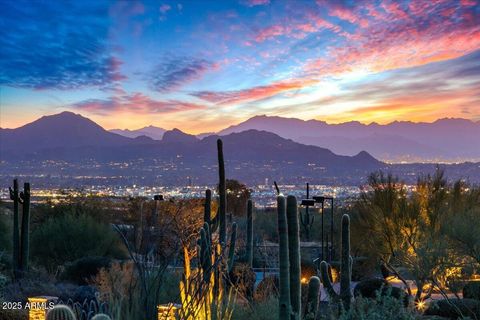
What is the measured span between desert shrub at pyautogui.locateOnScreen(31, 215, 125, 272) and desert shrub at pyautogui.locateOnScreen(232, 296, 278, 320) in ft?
29.9

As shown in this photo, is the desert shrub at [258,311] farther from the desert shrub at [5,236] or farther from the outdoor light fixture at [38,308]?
the desert shrub at [5,236]

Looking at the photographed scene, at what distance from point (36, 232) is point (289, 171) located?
7141 centimetres

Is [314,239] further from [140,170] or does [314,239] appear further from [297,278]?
[140,170]

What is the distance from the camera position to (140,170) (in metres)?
82.8

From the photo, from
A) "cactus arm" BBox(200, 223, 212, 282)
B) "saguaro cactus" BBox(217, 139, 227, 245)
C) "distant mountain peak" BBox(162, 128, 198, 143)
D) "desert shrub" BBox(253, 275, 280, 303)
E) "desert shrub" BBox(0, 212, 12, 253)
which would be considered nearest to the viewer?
"cactus arm" BBox(200, 223, 212, 282)

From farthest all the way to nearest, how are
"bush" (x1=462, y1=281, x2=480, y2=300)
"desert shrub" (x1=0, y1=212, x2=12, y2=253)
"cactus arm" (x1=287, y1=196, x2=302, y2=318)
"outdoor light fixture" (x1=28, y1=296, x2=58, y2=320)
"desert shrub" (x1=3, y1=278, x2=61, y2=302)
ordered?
"desert shrub" (x1=0, y1=212, x2=12, y2=253), "bush" (x1=462, y1=281, x2=480, y2=300), "desert shrub" (x1=3, y1=278, x2=61, y2=302), "cactus arm" (x1=287, y1=196, x2=302, y2=318), "outdoor light fixture" (x1=28, y1=296, x2=58, y2=320)

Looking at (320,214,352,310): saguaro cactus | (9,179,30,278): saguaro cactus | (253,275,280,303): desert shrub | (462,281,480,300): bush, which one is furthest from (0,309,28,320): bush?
(462,281,480,300): bush

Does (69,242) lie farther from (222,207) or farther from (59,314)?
(59,314)

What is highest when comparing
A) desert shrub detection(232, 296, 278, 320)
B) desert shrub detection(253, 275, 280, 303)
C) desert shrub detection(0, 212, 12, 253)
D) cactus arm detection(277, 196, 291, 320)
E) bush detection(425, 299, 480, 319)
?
cactus arm detection(277, 196, 291, 320)

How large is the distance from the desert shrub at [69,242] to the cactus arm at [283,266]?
11.0 m

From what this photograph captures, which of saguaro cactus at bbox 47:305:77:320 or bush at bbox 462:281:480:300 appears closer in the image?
saguaro cactus at bbox 47:305:77:320

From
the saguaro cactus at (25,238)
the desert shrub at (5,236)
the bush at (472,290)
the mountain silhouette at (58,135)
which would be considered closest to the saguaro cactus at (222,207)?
the saguaro cactus at (25,238)

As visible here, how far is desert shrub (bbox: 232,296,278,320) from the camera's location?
27.7 feet

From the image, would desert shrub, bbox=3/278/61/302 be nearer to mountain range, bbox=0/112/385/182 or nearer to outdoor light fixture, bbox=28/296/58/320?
outdoor light fixture, bbox=28/296/58/320
